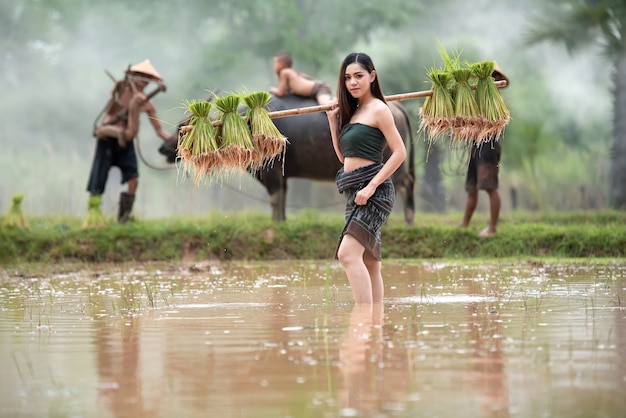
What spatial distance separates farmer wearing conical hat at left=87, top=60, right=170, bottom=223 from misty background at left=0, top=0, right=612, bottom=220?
366 inches

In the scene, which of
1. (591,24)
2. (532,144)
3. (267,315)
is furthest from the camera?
(532,144)

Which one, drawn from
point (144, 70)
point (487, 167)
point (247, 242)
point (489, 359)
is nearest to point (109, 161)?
point (144, 70)

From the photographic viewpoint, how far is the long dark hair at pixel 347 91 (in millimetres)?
7188

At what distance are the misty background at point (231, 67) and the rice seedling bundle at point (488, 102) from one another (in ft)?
49.0

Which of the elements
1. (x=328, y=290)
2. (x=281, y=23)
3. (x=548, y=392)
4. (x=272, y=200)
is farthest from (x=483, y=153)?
(x=281, y=23)

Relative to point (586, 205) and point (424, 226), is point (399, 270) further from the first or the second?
point (586, 205)

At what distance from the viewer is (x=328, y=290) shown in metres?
8.51

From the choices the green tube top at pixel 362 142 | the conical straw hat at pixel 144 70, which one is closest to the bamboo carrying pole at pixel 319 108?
the green tube top at pixel 362 142

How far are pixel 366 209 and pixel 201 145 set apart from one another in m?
1.28

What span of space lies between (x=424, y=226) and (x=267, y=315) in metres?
6.44

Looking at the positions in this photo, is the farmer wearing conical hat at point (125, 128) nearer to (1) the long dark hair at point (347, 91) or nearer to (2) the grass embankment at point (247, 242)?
(2) the grass embankment at point (247, 242)

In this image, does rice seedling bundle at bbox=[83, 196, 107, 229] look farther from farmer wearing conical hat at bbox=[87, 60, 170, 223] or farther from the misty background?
the misty background

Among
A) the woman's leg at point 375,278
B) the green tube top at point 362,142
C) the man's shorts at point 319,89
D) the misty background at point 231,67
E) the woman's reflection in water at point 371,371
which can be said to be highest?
the misty background at point 231,67

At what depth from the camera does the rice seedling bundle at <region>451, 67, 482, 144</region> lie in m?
7.81
